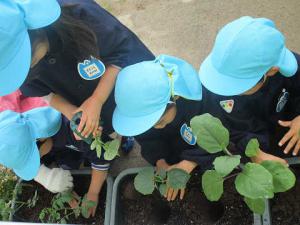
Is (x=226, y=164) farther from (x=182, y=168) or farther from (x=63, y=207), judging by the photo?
(x=63, y=207)

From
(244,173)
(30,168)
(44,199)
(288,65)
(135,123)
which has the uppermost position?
(288,65)

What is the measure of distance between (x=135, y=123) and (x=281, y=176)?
0.44 meters

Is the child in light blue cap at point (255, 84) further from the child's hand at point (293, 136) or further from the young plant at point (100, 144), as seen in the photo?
the young plant at point (100, 144)

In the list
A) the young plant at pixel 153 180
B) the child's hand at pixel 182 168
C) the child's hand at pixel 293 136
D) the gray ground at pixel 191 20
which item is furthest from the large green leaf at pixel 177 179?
the gray ground at pixel 191 20

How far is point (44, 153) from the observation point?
161 centimetres

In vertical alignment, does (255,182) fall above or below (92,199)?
above

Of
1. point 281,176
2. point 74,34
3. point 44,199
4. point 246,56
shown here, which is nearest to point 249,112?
point 246,56

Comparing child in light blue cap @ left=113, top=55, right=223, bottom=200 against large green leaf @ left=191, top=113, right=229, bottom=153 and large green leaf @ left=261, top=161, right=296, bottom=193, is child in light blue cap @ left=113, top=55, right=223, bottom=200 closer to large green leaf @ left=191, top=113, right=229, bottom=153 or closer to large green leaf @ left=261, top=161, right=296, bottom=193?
large green leaf @ left=191, top=113, right=229, bottom=153

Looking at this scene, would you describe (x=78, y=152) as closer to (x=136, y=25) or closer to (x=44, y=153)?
(x=44, y=153)

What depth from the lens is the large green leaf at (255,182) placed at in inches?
35.5

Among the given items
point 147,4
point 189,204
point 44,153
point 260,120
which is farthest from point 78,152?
point 147,4

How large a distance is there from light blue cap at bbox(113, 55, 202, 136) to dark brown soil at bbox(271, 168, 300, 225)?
1.50 feet

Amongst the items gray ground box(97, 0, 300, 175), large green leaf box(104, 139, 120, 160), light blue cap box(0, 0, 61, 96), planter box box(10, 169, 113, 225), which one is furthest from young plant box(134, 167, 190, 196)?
gray ground box(97, 0, 300, 175)

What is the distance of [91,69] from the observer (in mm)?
1323
